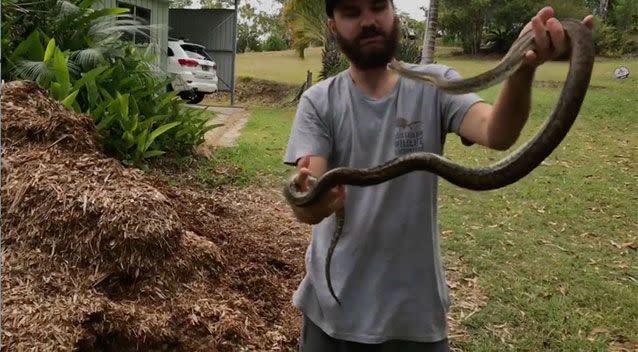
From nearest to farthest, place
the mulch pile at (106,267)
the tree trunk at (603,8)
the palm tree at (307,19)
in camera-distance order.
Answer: the mulch pile at (106,267) → the palm tree at (307,19) → the tree trunk at (603,8)

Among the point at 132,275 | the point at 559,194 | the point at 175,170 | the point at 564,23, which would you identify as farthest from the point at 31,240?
the point at 559,194

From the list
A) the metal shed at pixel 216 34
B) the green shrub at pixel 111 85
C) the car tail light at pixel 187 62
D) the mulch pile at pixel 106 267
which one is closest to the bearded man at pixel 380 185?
the mulch pile at pixel 106 267

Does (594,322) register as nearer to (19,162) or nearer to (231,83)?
(19,162)

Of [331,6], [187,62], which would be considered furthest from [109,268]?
[187,62]

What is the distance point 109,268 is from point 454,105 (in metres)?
2.50

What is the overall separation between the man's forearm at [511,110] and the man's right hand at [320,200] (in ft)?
1.61

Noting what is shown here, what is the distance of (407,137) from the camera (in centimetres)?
201

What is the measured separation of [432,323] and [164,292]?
2.17 m

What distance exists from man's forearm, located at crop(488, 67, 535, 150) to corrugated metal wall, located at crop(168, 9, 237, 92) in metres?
19.6

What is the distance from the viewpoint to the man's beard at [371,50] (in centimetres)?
199

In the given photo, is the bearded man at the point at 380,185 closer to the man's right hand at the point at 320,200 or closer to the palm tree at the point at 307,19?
the man's right hand at the point at 320,200

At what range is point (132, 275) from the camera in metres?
3.73

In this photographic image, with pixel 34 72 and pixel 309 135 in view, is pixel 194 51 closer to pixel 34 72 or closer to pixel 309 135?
pixel 34 72

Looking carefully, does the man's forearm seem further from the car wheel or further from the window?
the car wheel
